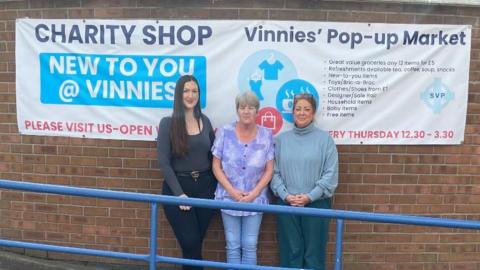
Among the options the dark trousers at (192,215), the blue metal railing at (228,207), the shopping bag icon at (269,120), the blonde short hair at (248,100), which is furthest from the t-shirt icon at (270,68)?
the blue metal railing at (228,207)

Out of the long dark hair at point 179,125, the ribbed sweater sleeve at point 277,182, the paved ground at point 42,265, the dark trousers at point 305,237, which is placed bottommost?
the paved ground at point 42,265

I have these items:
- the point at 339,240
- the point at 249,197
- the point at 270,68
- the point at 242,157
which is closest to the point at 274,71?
the point at 270,68

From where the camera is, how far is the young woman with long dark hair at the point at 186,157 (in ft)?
12.3

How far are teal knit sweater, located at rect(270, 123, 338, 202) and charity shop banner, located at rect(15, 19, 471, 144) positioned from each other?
13.8 inches

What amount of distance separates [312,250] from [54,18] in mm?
2733

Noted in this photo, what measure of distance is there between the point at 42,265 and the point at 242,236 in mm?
1821

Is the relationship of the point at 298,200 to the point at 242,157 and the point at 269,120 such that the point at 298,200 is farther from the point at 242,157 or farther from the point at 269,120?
the point at 269,120

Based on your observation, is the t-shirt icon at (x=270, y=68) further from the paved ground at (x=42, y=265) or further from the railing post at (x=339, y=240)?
the paved ground at (x=42, y=265)

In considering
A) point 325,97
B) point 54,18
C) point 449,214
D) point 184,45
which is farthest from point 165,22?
point 449,214

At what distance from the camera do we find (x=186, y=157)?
3777 mm

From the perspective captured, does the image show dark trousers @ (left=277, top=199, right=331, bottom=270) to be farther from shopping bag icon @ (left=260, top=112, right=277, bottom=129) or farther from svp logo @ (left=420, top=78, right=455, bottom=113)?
svp logo @ (left=420, top=78, right=455, bottom=113)

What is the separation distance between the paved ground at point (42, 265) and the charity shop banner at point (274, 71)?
116 centimetres

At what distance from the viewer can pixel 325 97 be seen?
4.09 metres

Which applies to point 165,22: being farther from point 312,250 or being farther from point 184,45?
point 312,250
